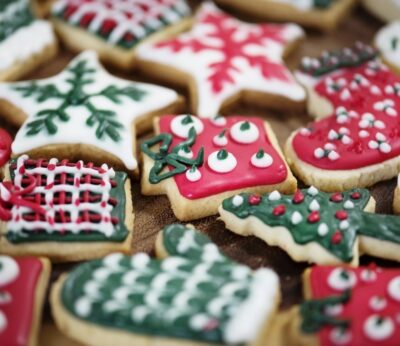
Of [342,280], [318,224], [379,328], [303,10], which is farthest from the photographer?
[303,10]

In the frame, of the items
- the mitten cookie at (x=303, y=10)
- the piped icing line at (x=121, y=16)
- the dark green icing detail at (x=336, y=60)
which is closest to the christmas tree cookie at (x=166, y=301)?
the dark green icing detail at (x=336, y=60)

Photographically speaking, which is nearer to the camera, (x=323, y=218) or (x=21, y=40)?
(x=323, y=218)

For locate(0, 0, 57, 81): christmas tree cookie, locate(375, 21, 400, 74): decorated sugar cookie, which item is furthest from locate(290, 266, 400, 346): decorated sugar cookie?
locate(0, 0, 57, 81): christmas tree cookie

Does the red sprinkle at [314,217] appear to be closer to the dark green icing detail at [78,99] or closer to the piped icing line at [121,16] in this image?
the dark green icing detail at [78,99]

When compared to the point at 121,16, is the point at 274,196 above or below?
below

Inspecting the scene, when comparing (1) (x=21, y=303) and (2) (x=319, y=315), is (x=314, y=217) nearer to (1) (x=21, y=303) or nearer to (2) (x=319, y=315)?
(2) (x=319, y=315)

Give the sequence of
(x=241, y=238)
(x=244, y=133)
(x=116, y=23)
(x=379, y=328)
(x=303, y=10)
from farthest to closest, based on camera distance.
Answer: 1. (x=303, y=10)
2. (x=116, y=23)
3. (x=244, y=133)
4. (x=241, y=238)
5. (x=379, y=328)

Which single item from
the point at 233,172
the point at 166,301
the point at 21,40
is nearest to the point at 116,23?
the point at 21,40
